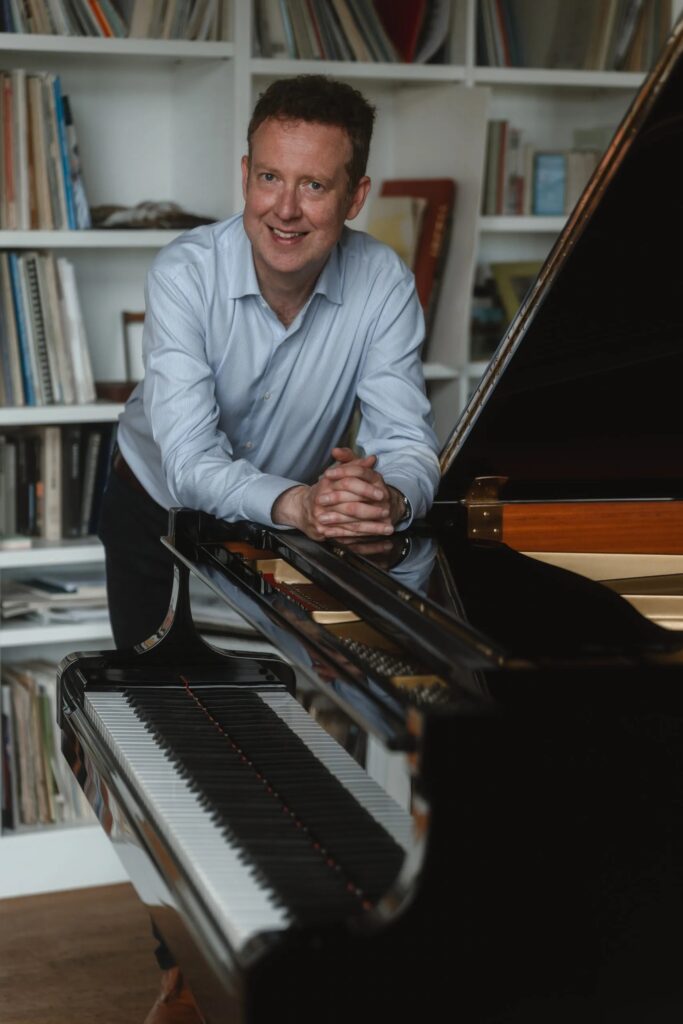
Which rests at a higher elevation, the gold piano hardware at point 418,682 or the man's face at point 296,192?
the man's face at point 296,192

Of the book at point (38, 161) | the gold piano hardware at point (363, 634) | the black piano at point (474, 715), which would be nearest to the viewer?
the black piano at point (474, 715)

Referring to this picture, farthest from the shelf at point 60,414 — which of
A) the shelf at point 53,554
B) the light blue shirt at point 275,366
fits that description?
the light blue shirt at point 275,366

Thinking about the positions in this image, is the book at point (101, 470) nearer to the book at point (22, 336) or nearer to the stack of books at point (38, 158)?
the book at point (22, 336)

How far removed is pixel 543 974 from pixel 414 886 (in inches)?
11.4

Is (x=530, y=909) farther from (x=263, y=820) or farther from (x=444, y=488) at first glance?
(x=444, y=488)

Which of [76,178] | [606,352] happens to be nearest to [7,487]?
[76,178]

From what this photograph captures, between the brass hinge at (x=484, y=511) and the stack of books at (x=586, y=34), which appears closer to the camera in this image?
the brass hinge at (x=484, y=511)

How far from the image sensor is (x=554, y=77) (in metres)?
3.00

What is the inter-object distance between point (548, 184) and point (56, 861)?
2.02 m

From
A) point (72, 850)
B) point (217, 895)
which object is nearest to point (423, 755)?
point (217, 895)

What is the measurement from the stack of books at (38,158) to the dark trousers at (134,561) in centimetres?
67

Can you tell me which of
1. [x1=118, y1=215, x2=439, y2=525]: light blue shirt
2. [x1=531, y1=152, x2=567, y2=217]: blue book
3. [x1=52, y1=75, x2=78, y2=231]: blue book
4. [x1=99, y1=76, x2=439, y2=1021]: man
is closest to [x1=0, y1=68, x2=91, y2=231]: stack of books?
[x1=52, y1=75, x2=78, y2=231]: blue book

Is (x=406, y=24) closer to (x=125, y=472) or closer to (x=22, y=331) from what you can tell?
(x=22, y=331)

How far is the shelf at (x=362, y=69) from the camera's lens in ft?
9.02
